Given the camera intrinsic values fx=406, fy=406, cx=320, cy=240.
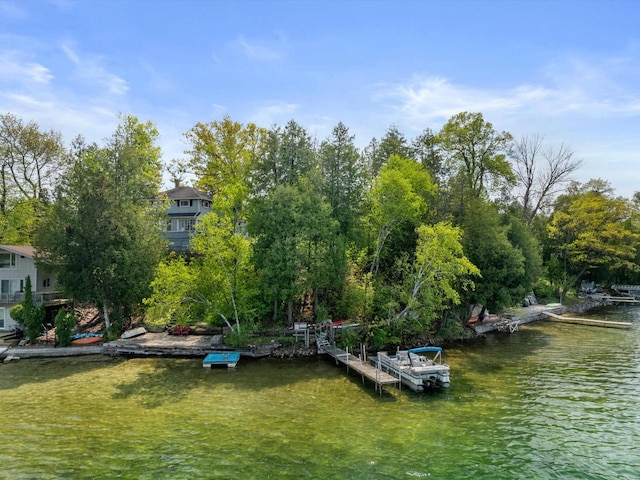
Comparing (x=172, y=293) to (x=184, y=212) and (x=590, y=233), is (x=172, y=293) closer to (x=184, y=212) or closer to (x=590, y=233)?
(x=184, y=212)

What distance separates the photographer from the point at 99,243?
3019 cm

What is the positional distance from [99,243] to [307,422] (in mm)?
21793

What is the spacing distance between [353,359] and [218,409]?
377 inches

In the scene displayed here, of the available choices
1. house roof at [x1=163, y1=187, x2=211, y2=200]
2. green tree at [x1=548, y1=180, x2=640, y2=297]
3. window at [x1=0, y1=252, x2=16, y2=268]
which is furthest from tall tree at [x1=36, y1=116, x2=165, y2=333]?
green tree at [x1=548, y1=180, x2=640, y2=297]

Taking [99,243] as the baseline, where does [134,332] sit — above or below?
below

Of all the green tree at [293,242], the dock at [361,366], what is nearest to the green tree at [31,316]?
the green tree at [293,242]

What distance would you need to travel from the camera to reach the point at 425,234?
2969cm

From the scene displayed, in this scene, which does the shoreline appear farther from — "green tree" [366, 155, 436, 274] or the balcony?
"green tree" [366, 155, 436, 274]

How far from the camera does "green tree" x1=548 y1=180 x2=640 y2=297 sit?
5309 cm

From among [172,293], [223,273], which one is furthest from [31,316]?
[223,273]

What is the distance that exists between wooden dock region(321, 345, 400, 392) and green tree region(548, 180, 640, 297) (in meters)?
41.3

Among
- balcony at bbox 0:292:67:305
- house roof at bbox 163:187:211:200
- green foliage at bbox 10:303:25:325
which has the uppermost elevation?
house roof at bbox 163:187:211:200

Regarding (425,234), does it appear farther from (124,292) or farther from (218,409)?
(124,292)

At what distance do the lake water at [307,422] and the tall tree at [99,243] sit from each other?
5842 mm
